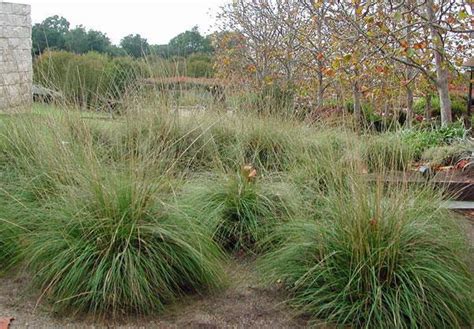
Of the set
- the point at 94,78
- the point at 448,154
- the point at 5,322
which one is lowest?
the point at 5,322

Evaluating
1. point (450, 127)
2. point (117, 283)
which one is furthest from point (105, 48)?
point (117, 283)

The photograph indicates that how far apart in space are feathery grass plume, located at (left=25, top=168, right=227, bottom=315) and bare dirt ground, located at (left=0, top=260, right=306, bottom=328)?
63 millimetres

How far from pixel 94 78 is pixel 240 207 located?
2.98 meters

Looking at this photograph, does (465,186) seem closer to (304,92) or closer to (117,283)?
(117,283)

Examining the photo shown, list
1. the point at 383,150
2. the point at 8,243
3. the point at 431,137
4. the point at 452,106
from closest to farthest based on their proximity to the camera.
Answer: the point at 8,243 → the point at 383,150 → the point at 431,137 → the point at 452,106

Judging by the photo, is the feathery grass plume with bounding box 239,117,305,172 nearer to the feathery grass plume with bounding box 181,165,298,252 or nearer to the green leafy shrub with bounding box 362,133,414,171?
the green leafy shrub with bounding box 362,133,414,171

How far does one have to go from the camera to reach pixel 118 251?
215cm

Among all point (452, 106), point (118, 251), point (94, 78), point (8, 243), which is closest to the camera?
point (118, 251)

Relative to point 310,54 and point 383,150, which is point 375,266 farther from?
point 310,54

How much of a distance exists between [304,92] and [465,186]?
4.20 metres

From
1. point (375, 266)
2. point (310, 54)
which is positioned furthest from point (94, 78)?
point (310, 54)

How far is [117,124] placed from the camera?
4227 mm

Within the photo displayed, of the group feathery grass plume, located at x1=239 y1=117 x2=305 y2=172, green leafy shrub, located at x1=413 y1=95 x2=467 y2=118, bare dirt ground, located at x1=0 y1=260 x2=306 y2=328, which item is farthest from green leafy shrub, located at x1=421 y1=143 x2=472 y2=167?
green leafy shrub, located at x1=413 y1=95 x2=467 y2=118

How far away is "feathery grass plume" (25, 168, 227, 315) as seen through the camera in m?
2.09
